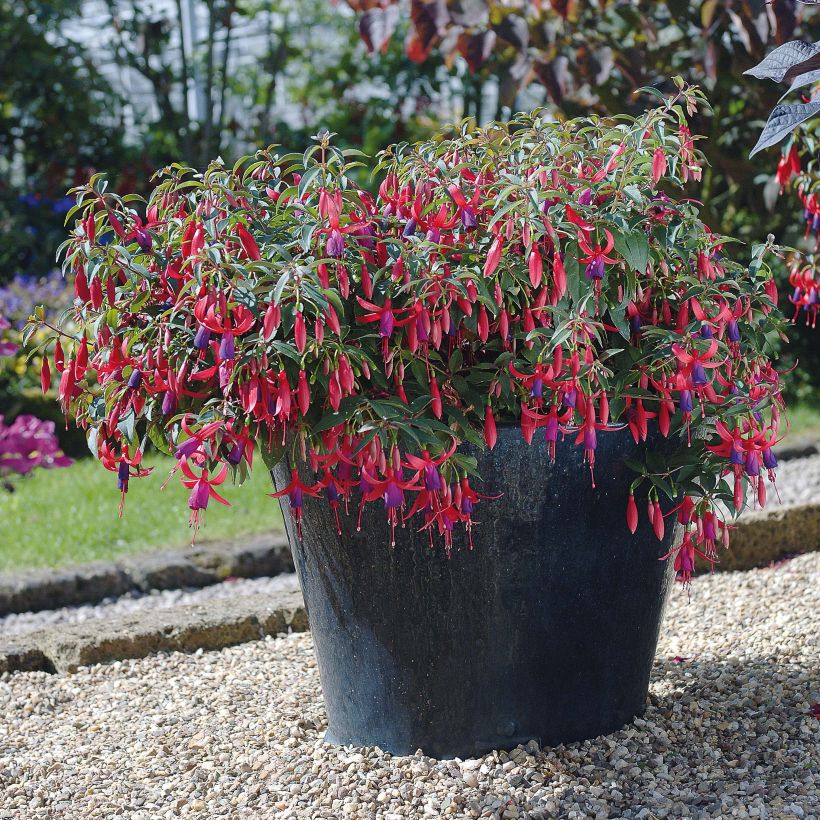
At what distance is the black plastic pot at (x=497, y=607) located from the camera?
168 cm

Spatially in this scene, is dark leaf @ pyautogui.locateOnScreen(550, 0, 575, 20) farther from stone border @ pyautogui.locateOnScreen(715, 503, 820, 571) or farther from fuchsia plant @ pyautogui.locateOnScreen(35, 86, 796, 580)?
fuchsia plant @ pyautogui.locateOnScreen(35, 86, 796, 580)

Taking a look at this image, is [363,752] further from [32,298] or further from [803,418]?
[32,298]

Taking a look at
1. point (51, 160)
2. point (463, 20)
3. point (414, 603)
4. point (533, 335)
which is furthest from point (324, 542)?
point (51, 160)

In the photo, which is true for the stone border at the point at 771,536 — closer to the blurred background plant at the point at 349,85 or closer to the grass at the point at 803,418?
the blurred background plant at the point at 349,85

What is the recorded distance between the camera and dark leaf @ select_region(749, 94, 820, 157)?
4.42 ft

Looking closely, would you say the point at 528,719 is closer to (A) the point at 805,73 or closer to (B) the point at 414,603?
(B) the point at 414,603

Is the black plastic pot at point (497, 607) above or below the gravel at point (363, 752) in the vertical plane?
above

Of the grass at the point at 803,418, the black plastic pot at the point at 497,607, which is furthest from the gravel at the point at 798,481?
the black plastic pot at the point at 497,607

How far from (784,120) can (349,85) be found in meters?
6.52

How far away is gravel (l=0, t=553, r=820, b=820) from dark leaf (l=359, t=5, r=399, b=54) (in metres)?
2.36

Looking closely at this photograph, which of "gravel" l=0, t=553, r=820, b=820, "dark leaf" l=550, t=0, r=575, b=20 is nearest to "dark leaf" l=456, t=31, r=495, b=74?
"dark leaf" l=550, t=0, r=575, b=20

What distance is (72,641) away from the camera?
250cm

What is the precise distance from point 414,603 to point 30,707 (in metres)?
1.05

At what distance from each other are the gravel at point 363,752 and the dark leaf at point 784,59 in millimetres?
1080
